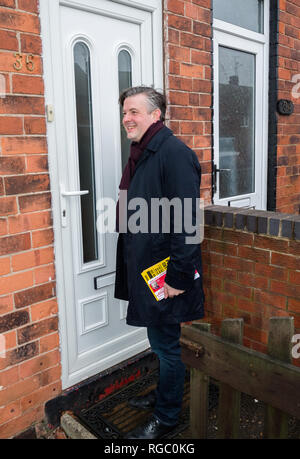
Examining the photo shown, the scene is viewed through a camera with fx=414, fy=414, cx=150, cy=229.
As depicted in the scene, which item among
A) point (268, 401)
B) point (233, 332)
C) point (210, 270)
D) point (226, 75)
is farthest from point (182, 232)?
point (226, 75)

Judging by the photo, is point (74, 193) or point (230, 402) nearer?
point (230, 402)

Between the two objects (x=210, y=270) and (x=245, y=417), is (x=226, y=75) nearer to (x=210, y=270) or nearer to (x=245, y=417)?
(x=210, y=270)

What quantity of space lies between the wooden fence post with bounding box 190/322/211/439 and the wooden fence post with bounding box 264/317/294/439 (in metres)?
0.32

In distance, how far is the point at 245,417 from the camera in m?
2.62

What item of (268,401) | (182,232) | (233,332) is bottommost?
(268,401)

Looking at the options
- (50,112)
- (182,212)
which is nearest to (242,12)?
(50,112)

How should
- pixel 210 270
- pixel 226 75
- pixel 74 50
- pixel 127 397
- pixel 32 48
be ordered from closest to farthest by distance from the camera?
1. pixel 32 48
2. pixel 74 50
3. pixel 127 397
4. pixel 210 270
5. pixel 226 75

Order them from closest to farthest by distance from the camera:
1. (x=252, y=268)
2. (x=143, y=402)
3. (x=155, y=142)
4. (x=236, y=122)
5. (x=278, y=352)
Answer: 1. (x=278, y=352)
2. (x=155, y=142)
3. (x=143, y=402)
4. (x=252, y=268)
5. (x=236, y=122)

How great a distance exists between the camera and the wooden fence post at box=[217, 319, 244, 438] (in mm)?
1935

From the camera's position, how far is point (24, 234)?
236 cm

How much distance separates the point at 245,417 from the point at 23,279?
1.62 metres

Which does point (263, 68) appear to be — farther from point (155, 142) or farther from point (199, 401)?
point (199, 401)

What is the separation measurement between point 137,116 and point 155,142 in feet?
0.70

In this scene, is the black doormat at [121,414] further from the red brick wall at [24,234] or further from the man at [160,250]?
the red brick wall at [24,234]
